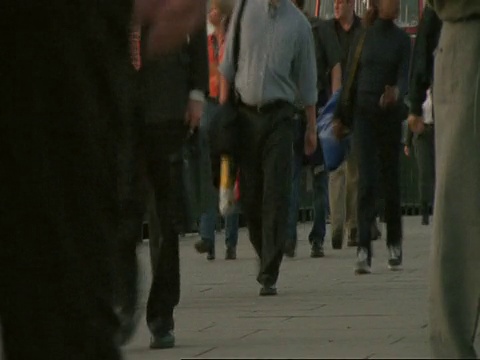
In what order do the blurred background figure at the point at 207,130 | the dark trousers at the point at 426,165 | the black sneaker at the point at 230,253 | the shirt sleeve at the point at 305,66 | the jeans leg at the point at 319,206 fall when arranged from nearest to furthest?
the shirt sleeve at the point at 305,66 < the blurred background figure at the point at 207,130 < the jeans leg at the point at 319,206 < the black sneaker at the point at 230,253 < the dark trousers at the point at 426,165

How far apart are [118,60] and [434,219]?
10.2 ft

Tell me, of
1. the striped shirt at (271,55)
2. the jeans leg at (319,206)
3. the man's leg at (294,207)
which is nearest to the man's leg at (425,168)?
the jeans leg at (319,206)

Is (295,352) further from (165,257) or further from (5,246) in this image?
(5,246)

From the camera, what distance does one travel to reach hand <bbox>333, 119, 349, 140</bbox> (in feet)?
42.8

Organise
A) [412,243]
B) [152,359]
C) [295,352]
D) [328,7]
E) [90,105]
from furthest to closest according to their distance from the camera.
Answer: [328,7], [412,243], [152,359], [295,352], [90,105]

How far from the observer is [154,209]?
810 centimetres

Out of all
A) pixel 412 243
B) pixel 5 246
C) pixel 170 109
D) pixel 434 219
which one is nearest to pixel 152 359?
pixel 170 109

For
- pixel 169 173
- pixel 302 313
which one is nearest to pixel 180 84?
pixel 169 173

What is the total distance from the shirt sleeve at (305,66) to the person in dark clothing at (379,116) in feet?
2.81

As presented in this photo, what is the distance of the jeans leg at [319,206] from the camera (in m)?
15.1

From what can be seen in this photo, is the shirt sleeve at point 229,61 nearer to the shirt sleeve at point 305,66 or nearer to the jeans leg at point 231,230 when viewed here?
the shirt sleeve at point 305,66

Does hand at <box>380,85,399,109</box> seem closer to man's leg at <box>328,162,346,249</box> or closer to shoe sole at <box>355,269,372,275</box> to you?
shoe sole at <box>355,269,372,275</box>

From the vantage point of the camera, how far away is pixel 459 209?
5906mm

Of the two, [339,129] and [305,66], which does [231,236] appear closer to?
[339,129]
